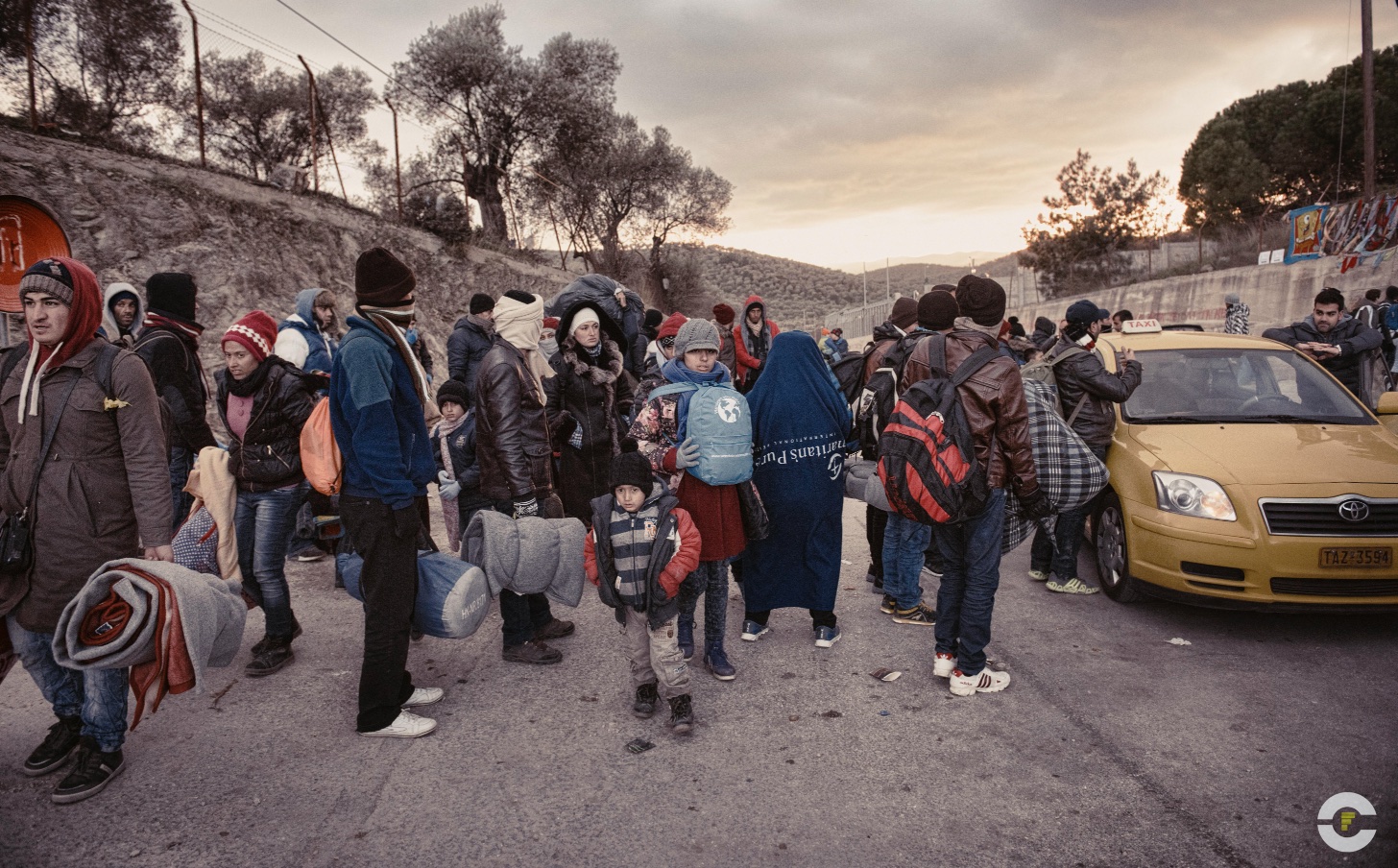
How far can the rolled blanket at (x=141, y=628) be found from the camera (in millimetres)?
2939

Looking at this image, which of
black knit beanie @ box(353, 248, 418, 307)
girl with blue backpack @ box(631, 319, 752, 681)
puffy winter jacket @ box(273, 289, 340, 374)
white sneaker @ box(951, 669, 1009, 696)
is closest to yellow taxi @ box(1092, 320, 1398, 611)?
white sneaker @ box(951, 669, 1009, 696)

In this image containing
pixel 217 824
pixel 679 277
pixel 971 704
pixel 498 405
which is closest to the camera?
pixel 217 824

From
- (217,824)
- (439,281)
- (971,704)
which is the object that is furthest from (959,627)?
(439,281)

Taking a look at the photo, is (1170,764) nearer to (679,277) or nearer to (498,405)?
(498,405)

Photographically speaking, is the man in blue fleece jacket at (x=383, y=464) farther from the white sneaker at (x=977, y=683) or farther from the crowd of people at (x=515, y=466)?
the white sneaker at (x=977, y=683)

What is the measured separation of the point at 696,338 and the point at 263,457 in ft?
8.13

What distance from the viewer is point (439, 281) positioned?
18453 mm

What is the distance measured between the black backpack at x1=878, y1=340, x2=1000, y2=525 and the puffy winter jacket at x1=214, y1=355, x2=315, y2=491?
10.5 ft

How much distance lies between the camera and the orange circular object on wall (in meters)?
8.17

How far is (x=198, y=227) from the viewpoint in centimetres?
1220

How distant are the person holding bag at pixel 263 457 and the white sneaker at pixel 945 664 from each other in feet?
12.1

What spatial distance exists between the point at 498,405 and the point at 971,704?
2969mm

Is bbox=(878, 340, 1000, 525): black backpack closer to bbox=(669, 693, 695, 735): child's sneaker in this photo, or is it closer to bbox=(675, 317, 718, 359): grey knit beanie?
bbox=(675, 317, 718, 359): grey knit beanie
